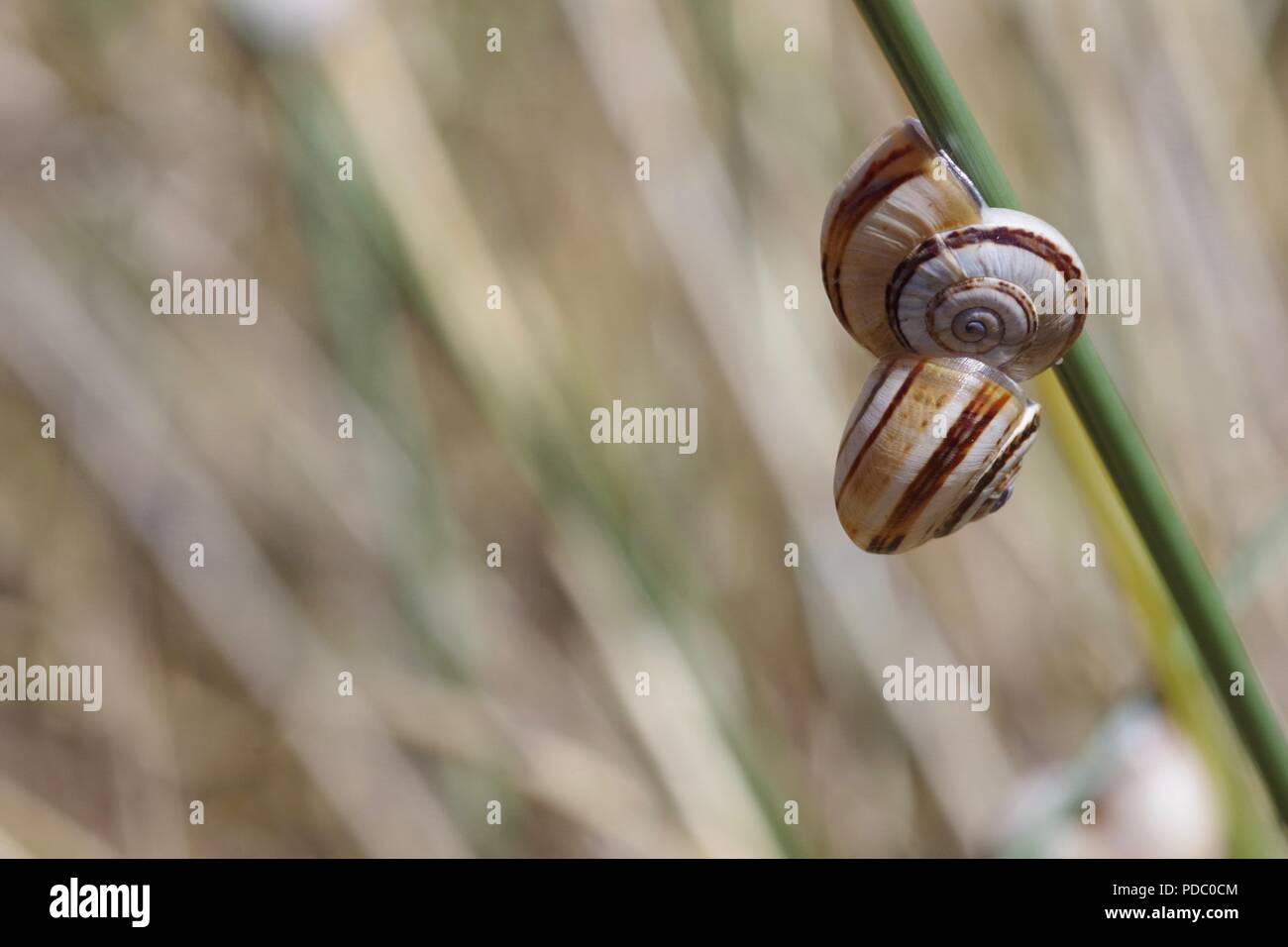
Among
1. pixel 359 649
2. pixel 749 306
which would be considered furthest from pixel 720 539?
pixel 359 649

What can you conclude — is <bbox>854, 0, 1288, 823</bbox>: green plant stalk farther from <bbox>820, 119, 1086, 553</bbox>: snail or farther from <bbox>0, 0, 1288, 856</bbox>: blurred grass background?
<bbox>0, 0, 1288, 856</bbox>: blurred grass background

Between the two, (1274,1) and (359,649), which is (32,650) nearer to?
(359,649)
